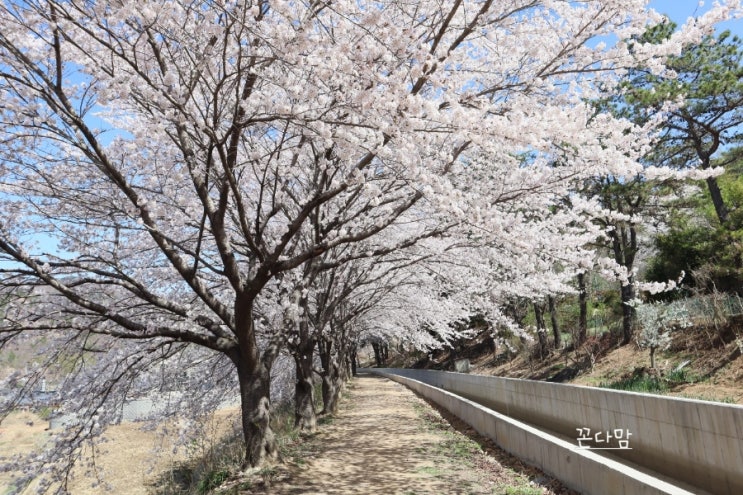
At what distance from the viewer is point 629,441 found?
297 inches

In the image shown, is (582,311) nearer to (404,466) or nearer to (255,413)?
(404,466)

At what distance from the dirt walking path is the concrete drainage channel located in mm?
431

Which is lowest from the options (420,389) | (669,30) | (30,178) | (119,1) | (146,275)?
(420,389)

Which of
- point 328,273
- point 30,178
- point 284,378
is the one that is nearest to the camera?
point 30,178

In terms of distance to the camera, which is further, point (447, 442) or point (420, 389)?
point (420, 389)

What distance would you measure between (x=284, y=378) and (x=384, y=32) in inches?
633

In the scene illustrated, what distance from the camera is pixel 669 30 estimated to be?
16.2 m

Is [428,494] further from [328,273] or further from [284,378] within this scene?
[284,378]

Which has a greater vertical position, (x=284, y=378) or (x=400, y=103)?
(x=400, y=103)

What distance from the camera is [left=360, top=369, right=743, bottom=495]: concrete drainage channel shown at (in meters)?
5.33

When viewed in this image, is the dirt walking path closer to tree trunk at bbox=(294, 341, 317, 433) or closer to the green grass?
the green grass

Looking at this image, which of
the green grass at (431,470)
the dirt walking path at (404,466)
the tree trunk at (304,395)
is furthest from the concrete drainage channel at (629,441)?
the tree trunk at (304,395)

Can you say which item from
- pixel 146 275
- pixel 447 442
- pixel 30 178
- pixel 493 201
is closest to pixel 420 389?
pixel 447 442

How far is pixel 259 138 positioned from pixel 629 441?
746 centimetres
